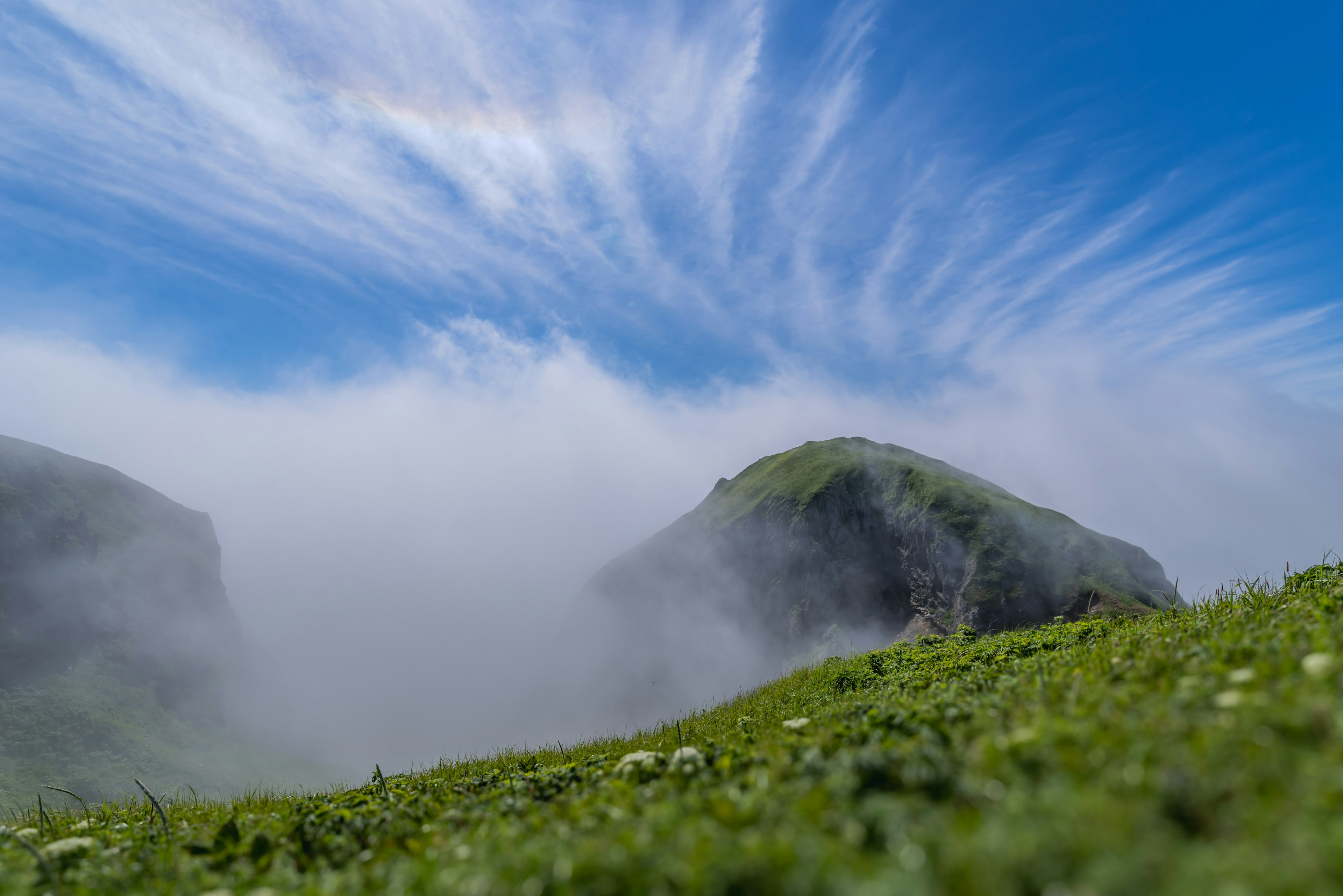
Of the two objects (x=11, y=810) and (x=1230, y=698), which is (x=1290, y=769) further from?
(x=11, y=810)

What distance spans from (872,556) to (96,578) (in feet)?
595

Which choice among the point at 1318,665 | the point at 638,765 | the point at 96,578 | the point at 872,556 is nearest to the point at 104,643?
the point at 96,578

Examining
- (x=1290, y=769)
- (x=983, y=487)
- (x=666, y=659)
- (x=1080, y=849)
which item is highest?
(x=983, y=487)

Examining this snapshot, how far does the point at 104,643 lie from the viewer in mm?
132250

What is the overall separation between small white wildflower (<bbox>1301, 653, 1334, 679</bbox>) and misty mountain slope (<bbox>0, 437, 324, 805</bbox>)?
123035 mm

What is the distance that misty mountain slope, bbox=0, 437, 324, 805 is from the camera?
4023 inches

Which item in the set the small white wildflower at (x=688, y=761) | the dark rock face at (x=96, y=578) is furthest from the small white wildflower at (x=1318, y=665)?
the dark rock face at (x=96, y=578)

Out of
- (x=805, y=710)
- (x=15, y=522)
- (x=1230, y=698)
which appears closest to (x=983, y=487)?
(x=805, y=710)

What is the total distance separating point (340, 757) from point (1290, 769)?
236224mm

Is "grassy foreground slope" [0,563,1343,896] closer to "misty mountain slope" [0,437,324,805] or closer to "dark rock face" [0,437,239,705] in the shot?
"misty mountain slope" [0,437,324,805]

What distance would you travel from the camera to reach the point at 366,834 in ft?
17.1

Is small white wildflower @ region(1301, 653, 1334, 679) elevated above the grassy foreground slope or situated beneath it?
elevated above

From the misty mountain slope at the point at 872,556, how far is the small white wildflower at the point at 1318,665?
6915 centimetres

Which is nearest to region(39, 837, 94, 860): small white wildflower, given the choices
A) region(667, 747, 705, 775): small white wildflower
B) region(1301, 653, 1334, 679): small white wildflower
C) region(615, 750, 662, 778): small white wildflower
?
region(615, 750, 662, 778): small white wildflower
